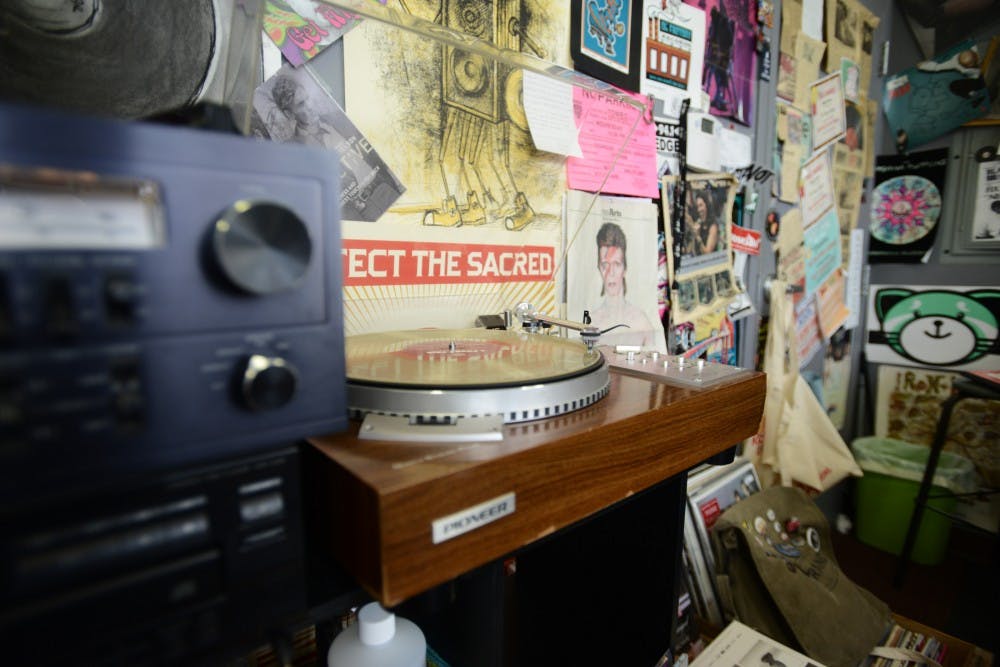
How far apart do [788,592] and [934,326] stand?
1.98m

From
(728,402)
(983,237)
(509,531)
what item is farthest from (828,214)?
(509,531)

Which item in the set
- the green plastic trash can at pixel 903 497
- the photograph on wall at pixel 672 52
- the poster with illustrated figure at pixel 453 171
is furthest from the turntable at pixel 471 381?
the green plastic trash can at pixel 903 497

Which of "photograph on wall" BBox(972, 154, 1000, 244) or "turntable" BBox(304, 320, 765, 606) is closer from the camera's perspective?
"turntable" BBox(304, 320, 765, 606)

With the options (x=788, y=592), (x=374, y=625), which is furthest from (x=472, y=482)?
(x=788, y=592)

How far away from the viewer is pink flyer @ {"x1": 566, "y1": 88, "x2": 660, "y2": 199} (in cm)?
111

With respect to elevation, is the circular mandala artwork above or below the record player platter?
above

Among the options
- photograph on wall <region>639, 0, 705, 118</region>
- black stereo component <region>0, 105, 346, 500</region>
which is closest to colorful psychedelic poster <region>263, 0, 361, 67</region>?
black stereo component <region>0, 105, 346, 500</region>

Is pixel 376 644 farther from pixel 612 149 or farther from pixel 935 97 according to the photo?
pixel 935 97

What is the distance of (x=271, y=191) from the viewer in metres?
0.32

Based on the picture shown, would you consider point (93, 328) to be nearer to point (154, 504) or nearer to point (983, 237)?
point (154, 504)

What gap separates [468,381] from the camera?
0.47m

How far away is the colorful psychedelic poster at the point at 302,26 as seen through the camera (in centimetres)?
72

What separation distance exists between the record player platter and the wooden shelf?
2 cm

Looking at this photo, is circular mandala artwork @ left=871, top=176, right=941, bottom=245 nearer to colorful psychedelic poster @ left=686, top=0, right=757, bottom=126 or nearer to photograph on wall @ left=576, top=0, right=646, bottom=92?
colorful psychedelic poster @ left=686, top=0, right=757, bottom=126
